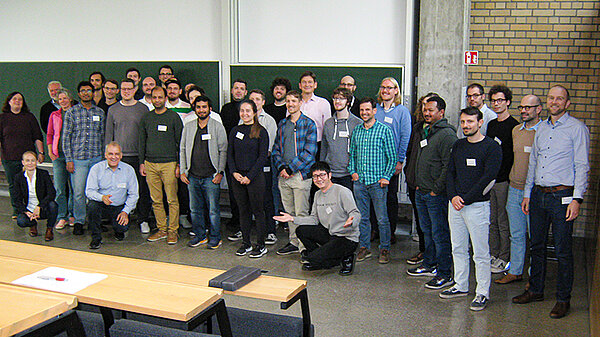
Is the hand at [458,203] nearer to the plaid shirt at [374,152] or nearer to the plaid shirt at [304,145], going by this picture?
the plaid shirt at [374,152]

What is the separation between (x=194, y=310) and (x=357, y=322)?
212 cm

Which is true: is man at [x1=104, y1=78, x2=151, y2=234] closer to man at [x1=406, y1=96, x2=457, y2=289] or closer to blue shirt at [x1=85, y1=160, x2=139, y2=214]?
blue shirt at [x1=85, y1=160, x2=139, y2=214]

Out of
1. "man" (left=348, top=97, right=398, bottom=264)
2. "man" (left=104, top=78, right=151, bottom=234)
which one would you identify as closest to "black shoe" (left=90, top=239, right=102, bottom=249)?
"man" (left=104, top=78, right=151, bottom=234)

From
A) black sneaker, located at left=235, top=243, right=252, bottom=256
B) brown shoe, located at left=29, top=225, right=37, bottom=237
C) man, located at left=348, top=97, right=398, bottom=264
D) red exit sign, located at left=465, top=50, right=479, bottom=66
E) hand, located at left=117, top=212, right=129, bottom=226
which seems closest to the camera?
man, located at left=348, top=97, right=398, bottom=264

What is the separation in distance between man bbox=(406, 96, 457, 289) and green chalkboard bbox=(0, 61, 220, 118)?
11.7 ft

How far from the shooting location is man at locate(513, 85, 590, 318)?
4121mm

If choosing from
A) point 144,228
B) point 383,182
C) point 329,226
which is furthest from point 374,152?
point 144,228

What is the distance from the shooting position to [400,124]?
5.93 meters

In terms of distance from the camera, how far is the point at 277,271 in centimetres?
532

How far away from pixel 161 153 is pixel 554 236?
408 centimetres

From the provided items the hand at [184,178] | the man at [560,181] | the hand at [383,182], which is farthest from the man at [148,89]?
the man at [560,181]

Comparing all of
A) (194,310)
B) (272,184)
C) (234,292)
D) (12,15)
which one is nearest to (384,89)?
(272,184)

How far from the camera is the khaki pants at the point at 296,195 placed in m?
5.75

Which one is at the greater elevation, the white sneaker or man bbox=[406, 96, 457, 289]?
man bbox=[406, 96, 457, 289]
